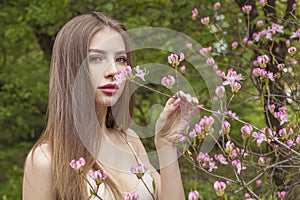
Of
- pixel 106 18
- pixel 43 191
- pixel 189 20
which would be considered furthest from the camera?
pixel 189 20

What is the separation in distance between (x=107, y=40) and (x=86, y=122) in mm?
296

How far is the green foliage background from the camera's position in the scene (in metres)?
4.52

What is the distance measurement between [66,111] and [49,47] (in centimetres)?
383

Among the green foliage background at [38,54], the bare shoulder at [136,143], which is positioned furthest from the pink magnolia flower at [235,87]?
the green foliage background at [38,54]

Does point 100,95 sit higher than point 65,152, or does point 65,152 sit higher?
point 100,95

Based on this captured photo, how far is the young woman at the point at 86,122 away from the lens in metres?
1.92

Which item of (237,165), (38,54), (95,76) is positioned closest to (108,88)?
(95,76)

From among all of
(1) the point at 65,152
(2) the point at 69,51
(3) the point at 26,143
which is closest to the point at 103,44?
(2) the point at 69,51

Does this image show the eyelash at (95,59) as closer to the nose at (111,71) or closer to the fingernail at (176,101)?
the nose at (111,71)

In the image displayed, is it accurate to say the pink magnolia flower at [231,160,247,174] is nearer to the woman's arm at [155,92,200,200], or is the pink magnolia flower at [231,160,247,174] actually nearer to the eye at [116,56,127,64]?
the woman's arm at [155,92,200,200]

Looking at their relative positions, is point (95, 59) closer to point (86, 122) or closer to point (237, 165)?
point (86, 122)

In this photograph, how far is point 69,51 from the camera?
Answer: 6.45 ft

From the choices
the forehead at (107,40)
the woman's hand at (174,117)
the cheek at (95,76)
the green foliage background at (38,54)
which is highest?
the forehead at (107,40)

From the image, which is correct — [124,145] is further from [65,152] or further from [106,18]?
[106,18]
